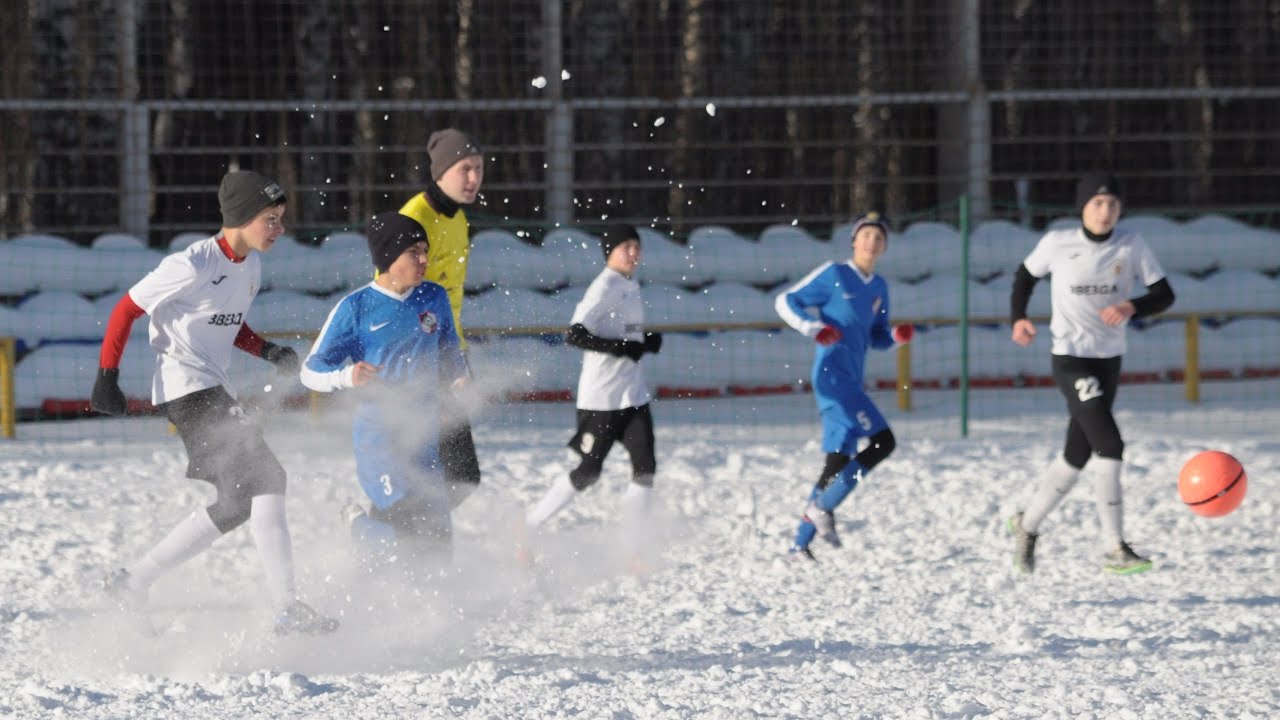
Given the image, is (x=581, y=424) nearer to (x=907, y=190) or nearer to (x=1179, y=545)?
(x=1179, y=545)

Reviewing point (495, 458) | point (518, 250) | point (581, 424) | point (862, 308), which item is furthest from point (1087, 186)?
point (518, 250)

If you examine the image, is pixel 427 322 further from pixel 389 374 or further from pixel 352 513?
pixel 352 513

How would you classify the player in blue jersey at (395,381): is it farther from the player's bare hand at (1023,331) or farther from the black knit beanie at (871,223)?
the player's bare hand at (1023,331)

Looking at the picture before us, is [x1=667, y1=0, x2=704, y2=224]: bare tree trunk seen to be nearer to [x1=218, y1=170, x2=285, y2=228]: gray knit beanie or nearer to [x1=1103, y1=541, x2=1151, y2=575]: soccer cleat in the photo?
[x1=1103, y1=541, x2=1151, y2=575]: soccer cleat

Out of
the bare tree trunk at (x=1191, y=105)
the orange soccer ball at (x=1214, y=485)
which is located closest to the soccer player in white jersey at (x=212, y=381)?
the orange soccer ball at (x=1214, y=485)

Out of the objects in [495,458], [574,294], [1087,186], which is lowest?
[495,458]

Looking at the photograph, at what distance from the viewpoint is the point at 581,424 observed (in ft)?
23.5

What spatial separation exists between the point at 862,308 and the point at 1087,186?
1025mm

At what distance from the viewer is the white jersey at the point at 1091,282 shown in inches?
275

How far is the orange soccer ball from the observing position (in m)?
6.71

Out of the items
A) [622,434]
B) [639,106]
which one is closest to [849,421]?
[622,434]

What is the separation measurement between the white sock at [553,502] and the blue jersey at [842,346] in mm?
1082

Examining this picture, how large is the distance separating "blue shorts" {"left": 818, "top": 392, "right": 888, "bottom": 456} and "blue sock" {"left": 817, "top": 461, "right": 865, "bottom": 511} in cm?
9

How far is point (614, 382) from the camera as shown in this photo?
704cm
